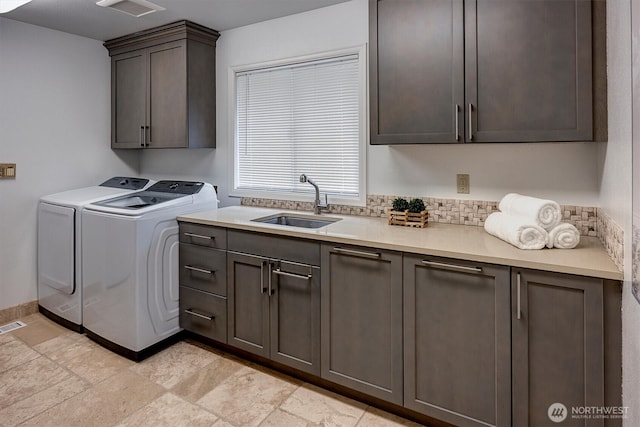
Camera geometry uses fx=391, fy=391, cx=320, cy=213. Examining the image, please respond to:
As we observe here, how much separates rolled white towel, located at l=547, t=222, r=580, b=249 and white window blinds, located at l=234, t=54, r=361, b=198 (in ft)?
4.19

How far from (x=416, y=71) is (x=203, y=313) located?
1.97m

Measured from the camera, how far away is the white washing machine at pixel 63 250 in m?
2.81

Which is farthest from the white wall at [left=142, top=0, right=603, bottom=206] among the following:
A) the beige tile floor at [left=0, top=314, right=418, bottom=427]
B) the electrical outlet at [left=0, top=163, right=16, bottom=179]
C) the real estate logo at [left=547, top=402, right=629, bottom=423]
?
the beige tile floor at [left=0, top=314, right=418, bottom=427]

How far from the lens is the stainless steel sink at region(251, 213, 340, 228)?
2613 millimetres

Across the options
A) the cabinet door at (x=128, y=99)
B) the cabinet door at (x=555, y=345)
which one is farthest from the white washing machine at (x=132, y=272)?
the cabinet door at (x=555, y=345)

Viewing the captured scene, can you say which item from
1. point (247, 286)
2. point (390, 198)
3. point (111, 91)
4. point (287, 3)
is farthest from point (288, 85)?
point (111, 91)

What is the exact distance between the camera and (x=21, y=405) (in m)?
2.03

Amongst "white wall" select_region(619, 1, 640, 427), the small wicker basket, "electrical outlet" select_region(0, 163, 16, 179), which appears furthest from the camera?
"electrical outlet" select_region(0, 163, 16, 179)

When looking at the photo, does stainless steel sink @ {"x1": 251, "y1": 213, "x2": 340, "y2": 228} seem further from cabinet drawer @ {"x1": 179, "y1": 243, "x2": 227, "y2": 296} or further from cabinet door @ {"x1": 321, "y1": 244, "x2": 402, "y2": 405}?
cabinet door @ {"x1": 321, "y1": 244, "x2": 402, "y2": 405}

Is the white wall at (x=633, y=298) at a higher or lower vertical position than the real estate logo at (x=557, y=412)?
higher

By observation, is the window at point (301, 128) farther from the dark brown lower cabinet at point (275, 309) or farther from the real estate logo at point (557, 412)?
the real estate logo at point (557, 412)

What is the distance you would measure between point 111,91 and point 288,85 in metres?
1.80

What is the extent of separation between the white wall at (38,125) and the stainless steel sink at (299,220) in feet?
6.42

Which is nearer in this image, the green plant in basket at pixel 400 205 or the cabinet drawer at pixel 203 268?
the green plant in basket at pixel 400 205
